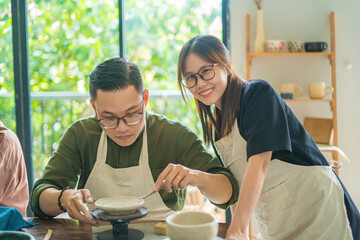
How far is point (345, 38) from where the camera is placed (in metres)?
3.12

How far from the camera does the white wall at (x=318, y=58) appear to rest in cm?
312

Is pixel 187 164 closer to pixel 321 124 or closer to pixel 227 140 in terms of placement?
pixel 227 140

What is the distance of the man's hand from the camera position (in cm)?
129

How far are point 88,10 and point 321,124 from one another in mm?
2580

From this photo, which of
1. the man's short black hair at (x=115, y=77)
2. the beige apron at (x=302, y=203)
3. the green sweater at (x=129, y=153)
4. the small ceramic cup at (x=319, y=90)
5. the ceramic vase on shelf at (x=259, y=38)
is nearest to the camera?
the beige apron at (x=302, y=203)

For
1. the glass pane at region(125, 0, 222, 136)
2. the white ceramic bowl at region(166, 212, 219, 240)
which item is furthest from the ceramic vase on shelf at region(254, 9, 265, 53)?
the white ceramic bowl at region(166, 212, 219, 240)

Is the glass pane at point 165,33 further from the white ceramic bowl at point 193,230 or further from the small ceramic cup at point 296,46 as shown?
the white ceramic bowl at point 193,230

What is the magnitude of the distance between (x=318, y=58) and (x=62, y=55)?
8.67 feet

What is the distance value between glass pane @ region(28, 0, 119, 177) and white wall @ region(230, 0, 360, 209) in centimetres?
144

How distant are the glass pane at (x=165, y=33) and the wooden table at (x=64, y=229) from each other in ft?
9.22

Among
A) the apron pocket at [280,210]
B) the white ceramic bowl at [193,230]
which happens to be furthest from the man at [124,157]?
the white ceramic bowl at [193,230]

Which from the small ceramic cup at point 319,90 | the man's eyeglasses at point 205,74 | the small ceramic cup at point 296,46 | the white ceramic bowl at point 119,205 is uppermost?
the small ceramic cup at point 296,46

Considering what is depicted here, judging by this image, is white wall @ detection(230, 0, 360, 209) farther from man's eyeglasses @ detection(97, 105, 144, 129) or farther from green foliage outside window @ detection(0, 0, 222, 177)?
man's eyeglasses @ detection(97, 105, 144, 129)

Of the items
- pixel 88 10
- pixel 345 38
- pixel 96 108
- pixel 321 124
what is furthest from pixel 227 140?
pixel 88 10
